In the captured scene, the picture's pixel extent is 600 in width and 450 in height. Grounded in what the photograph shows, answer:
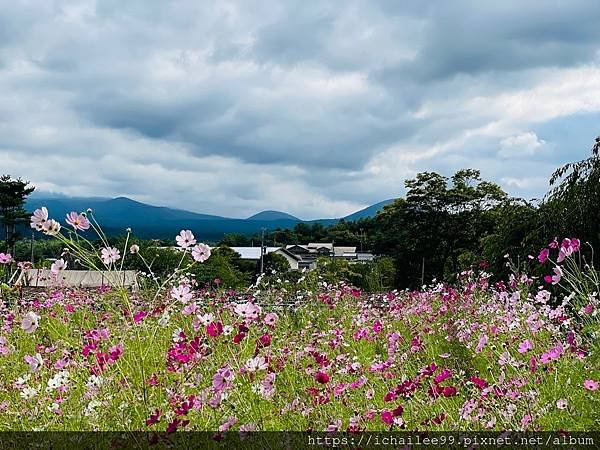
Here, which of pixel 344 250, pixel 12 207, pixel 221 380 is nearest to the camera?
pixel 221 380

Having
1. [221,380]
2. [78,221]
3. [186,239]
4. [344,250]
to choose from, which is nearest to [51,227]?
[78,221]

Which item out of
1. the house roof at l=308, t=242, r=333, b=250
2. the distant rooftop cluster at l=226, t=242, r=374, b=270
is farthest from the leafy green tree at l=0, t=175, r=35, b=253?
the house roof at l=308, t=242, r=333, b=250

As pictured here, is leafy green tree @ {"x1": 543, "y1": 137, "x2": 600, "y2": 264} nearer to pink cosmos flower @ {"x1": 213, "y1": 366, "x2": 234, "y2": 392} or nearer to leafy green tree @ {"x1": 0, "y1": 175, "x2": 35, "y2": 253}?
pink cosmos flower @ {"x1": 213, "y1": 366, "x2": 234, "y2": 392}

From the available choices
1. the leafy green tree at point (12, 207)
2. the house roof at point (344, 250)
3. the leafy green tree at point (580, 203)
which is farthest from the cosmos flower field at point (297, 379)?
the house roof at point (344, 250)

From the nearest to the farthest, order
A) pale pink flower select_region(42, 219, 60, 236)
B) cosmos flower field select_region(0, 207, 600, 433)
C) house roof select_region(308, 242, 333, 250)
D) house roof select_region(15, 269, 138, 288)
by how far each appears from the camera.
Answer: cosmos flower field select_region(0, 207, 600, 433), pale pink flower select_region(42, 219, 60, 236), house roof select_region(15, 269, 138, 288), house roof select_region(308, 242, 333, 250)

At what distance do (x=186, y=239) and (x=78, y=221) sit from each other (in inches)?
21.3

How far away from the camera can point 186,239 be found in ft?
10.9

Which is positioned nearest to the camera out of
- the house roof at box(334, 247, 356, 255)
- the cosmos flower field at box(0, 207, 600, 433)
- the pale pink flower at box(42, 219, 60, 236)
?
the cosmos flower field at box(0, 207, 600, 433)

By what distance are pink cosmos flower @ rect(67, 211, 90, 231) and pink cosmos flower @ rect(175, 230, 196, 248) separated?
462 mm

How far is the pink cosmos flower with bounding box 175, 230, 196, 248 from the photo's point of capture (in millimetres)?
3299

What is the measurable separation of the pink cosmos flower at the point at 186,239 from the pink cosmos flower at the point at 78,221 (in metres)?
0.46

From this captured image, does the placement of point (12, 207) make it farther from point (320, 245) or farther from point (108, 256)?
point (108, 256)

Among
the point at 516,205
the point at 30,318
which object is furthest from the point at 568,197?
the point at 30,318

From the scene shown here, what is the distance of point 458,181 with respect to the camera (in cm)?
3077
